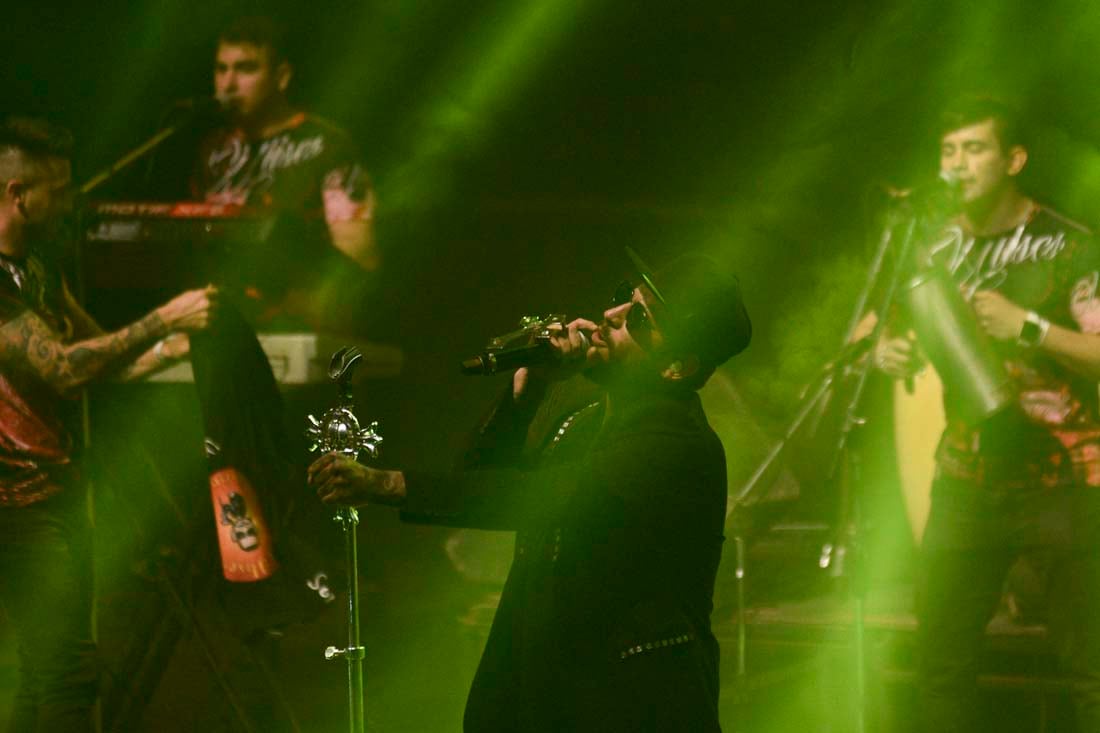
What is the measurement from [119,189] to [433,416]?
A: 135cm

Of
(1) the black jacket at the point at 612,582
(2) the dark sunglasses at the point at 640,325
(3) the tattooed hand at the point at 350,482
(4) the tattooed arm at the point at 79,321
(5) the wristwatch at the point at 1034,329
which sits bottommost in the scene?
(1) the black jacket at the point at 612,582

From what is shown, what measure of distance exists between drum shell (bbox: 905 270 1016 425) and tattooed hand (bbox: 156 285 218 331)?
83.4 inches

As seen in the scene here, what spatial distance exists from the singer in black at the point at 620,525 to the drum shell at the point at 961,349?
4.74 ft

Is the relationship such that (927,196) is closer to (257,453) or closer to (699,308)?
(699,308)

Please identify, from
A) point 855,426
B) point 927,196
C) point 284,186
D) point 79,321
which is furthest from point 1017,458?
point 79,321

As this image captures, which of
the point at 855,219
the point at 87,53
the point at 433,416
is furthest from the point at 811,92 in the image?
the point at 87,53

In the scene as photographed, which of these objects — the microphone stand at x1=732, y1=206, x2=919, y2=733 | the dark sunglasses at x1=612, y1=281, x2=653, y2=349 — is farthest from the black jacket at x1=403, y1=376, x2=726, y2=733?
the microphone stand at x1=732, y1=206, x2=919, y2=733

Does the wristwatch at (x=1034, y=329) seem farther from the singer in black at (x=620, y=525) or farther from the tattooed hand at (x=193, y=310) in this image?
the tattooed hand at (x=193, y=310)

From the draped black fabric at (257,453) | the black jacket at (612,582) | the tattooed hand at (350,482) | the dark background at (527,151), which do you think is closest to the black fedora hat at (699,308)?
the black jacket at (612,582)

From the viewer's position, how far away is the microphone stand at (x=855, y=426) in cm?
358

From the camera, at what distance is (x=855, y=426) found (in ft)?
11.8

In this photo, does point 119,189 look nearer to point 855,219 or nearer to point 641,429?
point 855,219

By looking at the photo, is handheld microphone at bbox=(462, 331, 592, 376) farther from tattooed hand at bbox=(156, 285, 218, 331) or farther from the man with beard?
tattooed hand at bbox=(156, 285, 218, 331)

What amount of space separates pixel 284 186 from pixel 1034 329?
2.56 metres
